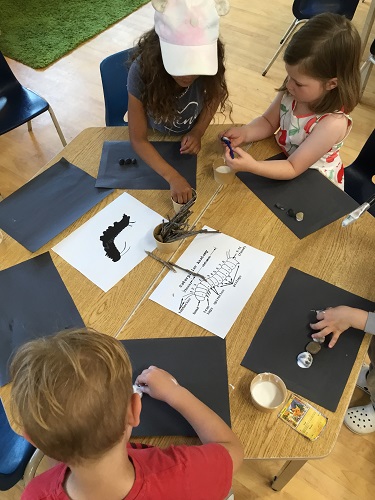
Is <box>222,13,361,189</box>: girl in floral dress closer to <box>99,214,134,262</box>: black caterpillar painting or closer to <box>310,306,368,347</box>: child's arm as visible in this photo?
<box>99,214,134,262</box>: black caterpillar painting

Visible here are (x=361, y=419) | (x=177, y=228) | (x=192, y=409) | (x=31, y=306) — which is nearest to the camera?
(x=192, y=409)

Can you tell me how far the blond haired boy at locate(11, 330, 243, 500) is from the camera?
26.2 inches

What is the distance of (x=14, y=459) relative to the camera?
1.08 m

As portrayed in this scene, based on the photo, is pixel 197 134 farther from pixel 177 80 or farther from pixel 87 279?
pixel 87 279

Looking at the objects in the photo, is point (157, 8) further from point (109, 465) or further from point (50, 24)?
point (50, 24)

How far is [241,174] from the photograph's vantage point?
1.45 m


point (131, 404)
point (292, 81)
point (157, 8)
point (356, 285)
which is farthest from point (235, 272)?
point (157, 8)

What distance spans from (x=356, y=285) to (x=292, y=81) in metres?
0.71

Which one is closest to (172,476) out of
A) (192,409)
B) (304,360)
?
(192,409)

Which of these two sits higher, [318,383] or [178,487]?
[178,487]

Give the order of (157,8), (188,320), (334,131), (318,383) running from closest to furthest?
(318,383) < (188,320) < (157,8) < (334,131)

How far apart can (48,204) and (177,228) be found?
453 mm

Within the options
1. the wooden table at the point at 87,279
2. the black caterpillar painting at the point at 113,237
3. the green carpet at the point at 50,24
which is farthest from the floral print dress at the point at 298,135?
the green carpet at the point at 50,24

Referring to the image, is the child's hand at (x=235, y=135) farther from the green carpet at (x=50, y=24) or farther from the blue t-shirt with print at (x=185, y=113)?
the green carpet at (x=50, y=24)
